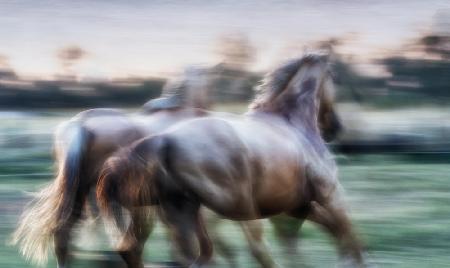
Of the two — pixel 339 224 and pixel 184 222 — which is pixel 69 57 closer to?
pixel 339 224

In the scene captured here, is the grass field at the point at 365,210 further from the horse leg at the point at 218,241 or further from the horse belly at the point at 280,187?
the horse belly at the point at 280,187

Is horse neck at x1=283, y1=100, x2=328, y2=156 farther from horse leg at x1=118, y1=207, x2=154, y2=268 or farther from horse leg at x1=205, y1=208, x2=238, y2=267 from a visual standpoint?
horse leg at x1=118, y1=207, x2=154, y2=268

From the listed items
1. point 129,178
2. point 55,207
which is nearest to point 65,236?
point 55,207

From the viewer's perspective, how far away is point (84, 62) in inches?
645

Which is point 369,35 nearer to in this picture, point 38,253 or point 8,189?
point 8,189

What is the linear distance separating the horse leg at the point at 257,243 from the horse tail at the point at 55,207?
1.16 metres

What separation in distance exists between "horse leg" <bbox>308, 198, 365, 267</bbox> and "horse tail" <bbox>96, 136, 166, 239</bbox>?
1.43m

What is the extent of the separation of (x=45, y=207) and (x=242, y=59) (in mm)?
9048

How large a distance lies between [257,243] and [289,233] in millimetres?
284

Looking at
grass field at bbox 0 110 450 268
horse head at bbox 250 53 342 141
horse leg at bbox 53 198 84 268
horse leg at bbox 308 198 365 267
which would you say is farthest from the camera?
grass field at bbox 0 110 450 268

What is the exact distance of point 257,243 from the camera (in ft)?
20.5

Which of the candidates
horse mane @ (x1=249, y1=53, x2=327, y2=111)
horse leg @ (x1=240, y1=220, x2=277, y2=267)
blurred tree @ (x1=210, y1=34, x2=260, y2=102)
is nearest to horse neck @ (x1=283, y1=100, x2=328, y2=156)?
horse mane @ (x1=249, y1=53, x2=327, y2=111)

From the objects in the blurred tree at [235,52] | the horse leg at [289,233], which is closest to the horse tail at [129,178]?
the horse leg at [289,233]

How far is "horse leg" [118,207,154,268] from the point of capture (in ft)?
17.3
